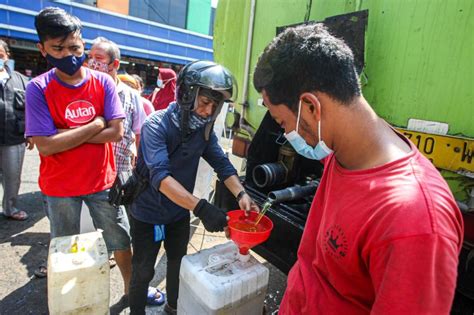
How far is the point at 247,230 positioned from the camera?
70.1 inches

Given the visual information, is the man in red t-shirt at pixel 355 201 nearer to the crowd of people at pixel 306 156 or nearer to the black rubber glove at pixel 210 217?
the crowd of people at pixel 306 156

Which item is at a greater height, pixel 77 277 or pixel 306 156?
pixel 306 156

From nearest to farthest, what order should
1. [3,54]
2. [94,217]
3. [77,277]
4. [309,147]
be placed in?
[309,147], [77,277], [94,217], [3,54]

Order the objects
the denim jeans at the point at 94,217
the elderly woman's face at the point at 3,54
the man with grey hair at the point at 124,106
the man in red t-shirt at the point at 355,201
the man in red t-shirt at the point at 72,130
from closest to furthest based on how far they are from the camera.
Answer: the man in red t-shirt at the point at 355,201
the man in red t-shirt at the point at 72,130
the denim jeans at the point at 94,217
the man with grey hair at the point at 124,106
the elderly woman's face at the point at 3,54

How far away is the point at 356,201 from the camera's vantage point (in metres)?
0.90

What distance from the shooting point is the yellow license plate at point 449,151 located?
1562mm

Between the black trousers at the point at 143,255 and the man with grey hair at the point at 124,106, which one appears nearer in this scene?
the black trousers at the point at 143,255

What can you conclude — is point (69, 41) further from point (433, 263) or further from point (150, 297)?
point (433, 263)

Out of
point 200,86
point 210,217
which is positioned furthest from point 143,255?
point 200,86

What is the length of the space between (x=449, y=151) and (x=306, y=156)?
0.93m

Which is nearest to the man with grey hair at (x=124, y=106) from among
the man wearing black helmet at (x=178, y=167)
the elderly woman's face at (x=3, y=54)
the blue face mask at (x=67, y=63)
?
the blue face mask at (x=67, y=63)

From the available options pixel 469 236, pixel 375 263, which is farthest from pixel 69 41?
pixel 469 236

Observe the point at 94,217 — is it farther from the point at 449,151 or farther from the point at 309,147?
the point at 449,151

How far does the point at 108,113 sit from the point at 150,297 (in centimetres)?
156
